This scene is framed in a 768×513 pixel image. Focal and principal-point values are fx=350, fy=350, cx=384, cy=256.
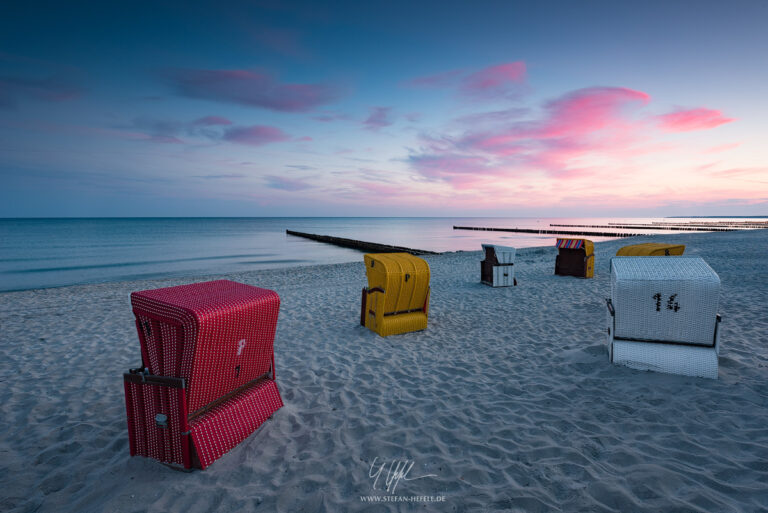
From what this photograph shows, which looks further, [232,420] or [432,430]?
[432,430]

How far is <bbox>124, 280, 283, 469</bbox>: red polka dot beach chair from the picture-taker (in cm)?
309

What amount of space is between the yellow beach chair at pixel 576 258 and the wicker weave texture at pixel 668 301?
8.20 meters

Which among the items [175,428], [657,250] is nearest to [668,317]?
[657,250]

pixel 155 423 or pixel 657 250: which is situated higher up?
pixel 657 250

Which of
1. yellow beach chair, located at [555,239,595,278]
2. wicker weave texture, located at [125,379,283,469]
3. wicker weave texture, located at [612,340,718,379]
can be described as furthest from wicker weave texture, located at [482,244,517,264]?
wicker weave texture, located at [125,379,283,469]

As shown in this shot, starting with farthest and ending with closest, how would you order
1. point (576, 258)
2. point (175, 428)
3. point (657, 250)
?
point (576, 258)
point (657, 250)
point (175, 428)

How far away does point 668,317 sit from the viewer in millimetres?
4816

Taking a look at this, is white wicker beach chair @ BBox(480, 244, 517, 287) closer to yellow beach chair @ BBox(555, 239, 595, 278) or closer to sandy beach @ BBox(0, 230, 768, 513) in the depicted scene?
yellow beach chair @ BBox(555, 239, 595, 278)

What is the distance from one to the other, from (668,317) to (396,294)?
4.36 metres

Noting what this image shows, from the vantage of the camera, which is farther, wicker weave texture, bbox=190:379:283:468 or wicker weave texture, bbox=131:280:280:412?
wicker weave texture, bbox=190:379:283:468

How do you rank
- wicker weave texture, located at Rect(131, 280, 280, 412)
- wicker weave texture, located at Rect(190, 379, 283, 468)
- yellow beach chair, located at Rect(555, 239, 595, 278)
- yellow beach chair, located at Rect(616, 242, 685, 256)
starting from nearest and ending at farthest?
wicker weave texture, located at Rect(131, 280, 280, 412)
wicker weave texture, located at Rect(190, 379, 283, 468)
yellow beach chair, located at Rect(616, 242, 685, 256)
yellow beach chair, located at Rect(555, 239, 595, 278)

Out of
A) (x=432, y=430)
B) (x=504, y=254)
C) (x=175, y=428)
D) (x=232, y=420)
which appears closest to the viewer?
(x=175, y=428)

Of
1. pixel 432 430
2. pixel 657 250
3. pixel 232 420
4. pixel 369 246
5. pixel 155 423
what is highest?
pixel 657 250

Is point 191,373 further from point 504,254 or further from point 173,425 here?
point 504,254
